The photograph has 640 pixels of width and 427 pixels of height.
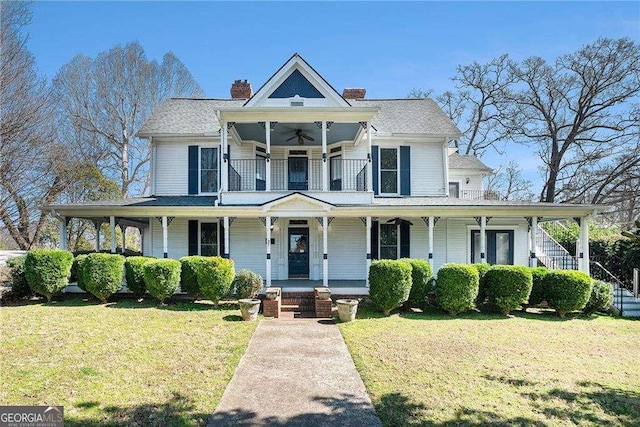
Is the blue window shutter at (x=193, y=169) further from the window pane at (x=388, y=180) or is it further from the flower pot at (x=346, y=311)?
the flower pot at (x=346, y=311)

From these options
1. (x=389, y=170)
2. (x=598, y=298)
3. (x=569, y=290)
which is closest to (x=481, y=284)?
(x=569, y=290)

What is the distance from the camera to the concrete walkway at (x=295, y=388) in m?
4.94

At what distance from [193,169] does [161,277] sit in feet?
Answer: 19.0

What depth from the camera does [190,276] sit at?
39.1 ft

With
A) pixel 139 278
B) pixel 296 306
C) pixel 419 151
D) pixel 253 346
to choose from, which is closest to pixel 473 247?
pixel 419 151

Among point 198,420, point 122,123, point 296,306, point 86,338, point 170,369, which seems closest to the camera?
point 198,420

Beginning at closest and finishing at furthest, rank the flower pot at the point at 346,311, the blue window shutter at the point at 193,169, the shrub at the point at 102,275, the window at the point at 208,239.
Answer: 1. the flower pot at the point at 346,311
2. the shrub at the point at 102,275
3. the window at the point at 208,239
4. the blue window shutter at the point at 193,169

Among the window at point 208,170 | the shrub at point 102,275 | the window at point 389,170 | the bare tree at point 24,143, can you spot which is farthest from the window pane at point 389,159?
the bare tree at point 24,143

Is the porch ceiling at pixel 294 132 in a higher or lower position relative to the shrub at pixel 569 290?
higher

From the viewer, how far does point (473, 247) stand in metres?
16.3

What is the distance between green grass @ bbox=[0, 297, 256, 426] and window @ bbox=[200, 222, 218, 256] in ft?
14.6

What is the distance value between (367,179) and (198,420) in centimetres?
1082

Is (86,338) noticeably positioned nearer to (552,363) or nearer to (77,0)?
(552,363)

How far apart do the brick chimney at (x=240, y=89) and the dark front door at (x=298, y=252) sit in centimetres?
747
